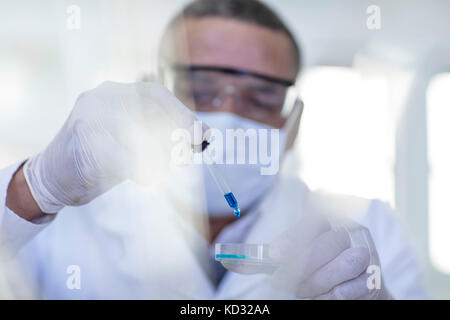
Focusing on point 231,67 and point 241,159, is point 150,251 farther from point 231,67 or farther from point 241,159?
point 231,67

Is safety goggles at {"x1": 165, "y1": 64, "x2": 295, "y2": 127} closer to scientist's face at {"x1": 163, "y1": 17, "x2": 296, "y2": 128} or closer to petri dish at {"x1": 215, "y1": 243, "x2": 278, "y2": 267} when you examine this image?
scientist's face at {"x1": 163, "y1": 17, "x2": 296, "y2": 128}

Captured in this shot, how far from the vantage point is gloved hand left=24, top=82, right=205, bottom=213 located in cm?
71

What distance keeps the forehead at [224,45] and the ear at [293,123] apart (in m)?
0.12

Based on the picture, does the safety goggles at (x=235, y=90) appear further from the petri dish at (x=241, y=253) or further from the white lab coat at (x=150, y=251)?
the petri dish at (x=241, y=253)

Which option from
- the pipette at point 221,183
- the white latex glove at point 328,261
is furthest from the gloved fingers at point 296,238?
the pipette at point 221,183

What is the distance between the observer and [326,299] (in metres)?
0.80

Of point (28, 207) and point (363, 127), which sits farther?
point (363, 127)

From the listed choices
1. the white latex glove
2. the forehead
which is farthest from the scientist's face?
the white latex glove

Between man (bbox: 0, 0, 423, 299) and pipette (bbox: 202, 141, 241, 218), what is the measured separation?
0.02m

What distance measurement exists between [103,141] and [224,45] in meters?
0.44

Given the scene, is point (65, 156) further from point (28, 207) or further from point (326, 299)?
point (326, 299)

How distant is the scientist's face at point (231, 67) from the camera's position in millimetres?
958

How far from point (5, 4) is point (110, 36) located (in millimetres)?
229
